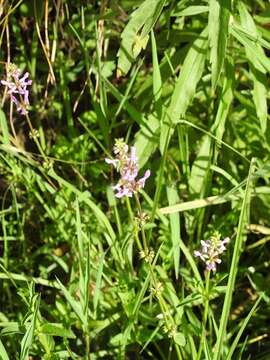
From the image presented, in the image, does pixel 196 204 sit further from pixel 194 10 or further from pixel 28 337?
pixel 28 337

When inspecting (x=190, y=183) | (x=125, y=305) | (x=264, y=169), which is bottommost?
(x=125, y=305)

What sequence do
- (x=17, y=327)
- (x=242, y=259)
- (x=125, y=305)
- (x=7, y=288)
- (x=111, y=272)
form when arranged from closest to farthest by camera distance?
1. (x=17, y=327)
2. (x=125, y=305)
3. (x=111, y=272)
4. (x=7, y=288)
5. (x=242, y=259)

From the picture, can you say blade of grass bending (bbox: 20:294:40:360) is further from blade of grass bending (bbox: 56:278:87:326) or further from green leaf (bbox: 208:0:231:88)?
green leaf (bbox: 208:0:231:88)

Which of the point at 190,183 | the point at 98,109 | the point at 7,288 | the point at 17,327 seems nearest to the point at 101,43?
the point at 98,109

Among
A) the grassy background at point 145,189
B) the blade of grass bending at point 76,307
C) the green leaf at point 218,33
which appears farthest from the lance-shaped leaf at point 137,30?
the blade of grass bending at point 76,307

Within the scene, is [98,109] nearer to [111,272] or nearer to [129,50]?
[129,50]

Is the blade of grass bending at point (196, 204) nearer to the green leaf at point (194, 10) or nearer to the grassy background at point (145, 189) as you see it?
the grassy background at point (145, 189)

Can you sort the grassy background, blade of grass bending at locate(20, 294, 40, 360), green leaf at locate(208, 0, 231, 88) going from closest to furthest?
blade of grass bending at locate(20, 294, 40, 360) → green leaf at locate(208, 0, 231, 88) → the grassy background

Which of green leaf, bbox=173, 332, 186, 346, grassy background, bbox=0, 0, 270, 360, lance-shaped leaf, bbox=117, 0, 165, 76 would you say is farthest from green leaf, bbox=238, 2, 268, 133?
green leaf, bbox=173, 332, 186, 346
